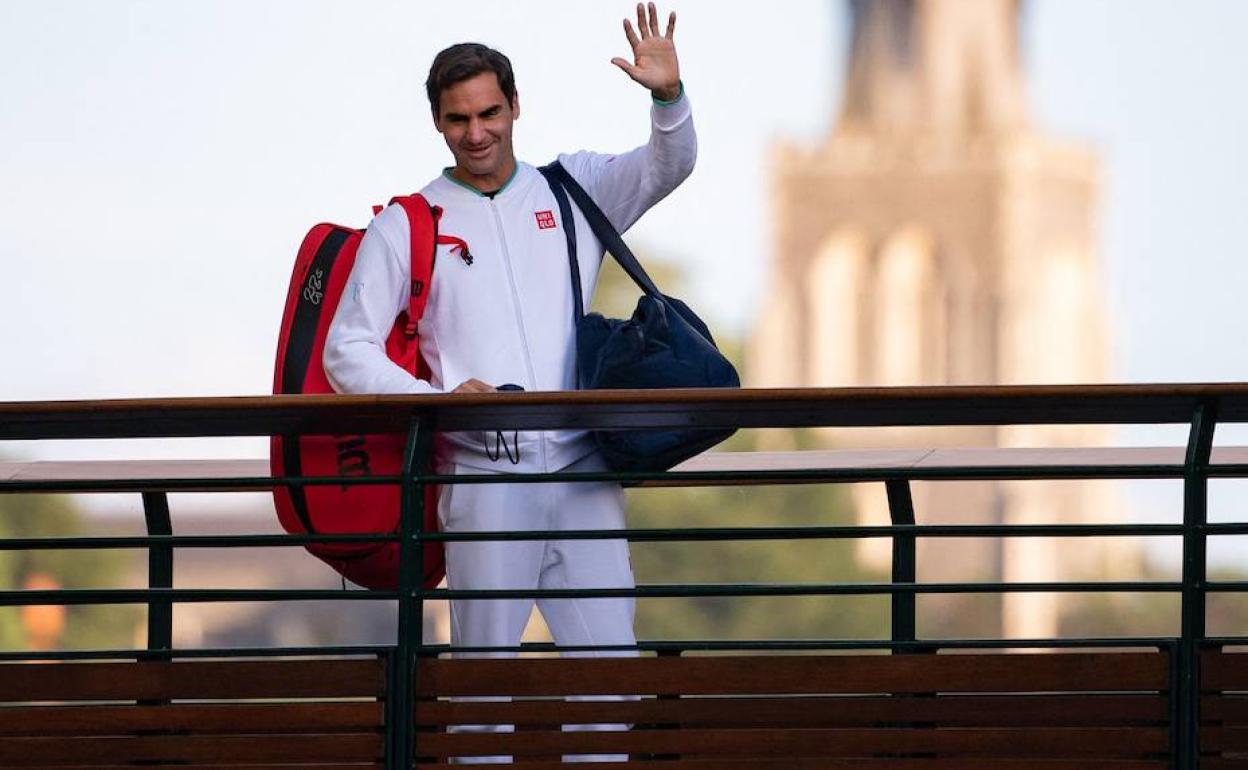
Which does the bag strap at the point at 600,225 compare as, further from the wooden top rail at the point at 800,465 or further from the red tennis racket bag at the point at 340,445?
the wooden top rail at the point at 800,465

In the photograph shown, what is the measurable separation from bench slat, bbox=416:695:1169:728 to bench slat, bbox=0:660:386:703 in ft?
0.46

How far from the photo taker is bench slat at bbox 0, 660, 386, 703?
4.57m

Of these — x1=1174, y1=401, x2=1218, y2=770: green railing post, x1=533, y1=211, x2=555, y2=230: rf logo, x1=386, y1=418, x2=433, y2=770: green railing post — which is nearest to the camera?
x1=1174, y1=401, x2=1218, y2=770: green railing post

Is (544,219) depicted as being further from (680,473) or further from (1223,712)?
(1223,712)

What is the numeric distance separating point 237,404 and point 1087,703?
56.3 inches

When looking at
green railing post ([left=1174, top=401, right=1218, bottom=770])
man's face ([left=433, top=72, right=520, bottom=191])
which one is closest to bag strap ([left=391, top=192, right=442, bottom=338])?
man's face ([left=433, top=72, right=520, bottom=191])

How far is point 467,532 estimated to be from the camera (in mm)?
4590

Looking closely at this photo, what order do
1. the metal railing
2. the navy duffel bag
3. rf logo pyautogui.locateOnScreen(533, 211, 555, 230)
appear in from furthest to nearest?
rf logo pyautogui.locateOnScreen(533, 211, 555, 230) < the navy duffel bag < the metal railing

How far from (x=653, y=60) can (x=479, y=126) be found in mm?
339

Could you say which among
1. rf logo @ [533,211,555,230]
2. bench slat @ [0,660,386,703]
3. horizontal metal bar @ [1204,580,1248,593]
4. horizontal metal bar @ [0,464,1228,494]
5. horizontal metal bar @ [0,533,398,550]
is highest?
rf logo @ [533,211,555,230]

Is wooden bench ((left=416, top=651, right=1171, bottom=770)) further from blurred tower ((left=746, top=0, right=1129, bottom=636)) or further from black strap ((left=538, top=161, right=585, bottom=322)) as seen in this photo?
blurred tower ((left=746, top=0, right=1129, bottom=636))

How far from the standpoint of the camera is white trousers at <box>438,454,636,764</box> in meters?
4.77

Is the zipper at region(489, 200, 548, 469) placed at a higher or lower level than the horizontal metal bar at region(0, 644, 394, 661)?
higher

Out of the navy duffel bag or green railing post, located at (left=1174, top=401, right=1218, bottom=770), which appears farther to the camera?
the navy duffel bag
